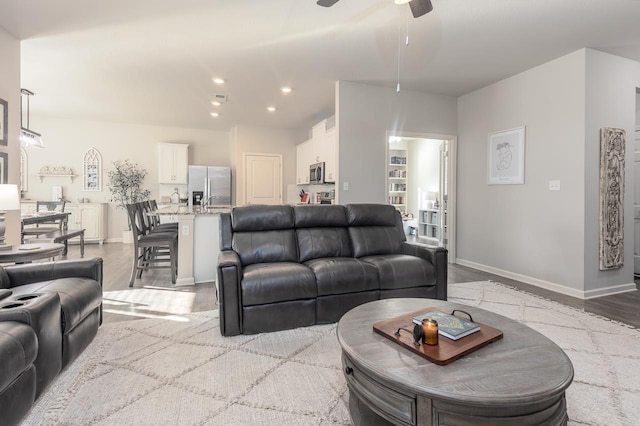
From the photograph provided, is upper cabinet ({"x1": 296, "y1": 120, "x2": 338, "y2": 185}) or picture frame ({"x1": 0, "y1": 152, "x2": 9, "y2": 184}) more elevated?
upper cabinet ({"x1": 296, "y1": 120, "x2": 338, "y2": 185})

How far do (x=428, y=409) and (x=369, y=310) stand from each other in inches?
29.4

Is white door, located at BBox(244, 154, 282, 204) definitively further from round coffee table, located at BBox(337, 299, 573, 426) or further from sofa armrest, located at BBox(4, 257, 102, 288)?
round coffee table, located at BBox(337, 299, 573, 426)

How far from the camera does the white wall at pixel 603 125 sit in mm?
3574

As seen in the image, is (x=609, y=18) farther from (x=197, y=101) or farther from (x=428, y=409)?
(x=197, y=101)

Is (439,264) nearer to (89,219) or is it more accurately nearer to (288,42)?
(288,42)

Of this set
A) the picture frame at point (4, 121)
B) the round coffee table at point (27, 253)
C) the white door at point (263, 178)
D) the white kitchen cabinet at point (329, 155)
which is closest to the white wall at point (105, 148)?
the white door at point (263, 178)

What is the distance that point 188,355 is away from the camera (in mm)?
2189

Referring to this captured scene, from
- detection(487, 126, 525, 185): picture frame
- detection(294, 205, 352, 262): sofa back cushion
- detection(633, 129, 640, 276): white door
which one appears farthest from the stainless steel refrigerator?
detection(633, 129, 640, 276): white door

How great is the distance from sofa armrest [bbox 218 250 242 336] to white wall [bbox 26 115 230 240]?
6.04 meters

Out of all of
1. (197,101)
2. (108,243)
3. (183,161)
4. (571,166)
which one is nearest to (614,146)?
(571,166)

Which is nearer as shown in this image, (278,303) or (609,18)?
(278,303)

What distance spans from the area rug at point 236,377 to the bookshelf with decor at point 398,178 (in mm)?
6024

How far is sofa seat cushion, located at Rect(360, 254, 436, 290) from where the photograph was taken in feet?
9.41

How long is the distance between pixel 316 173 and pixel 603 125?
13.3 feet
